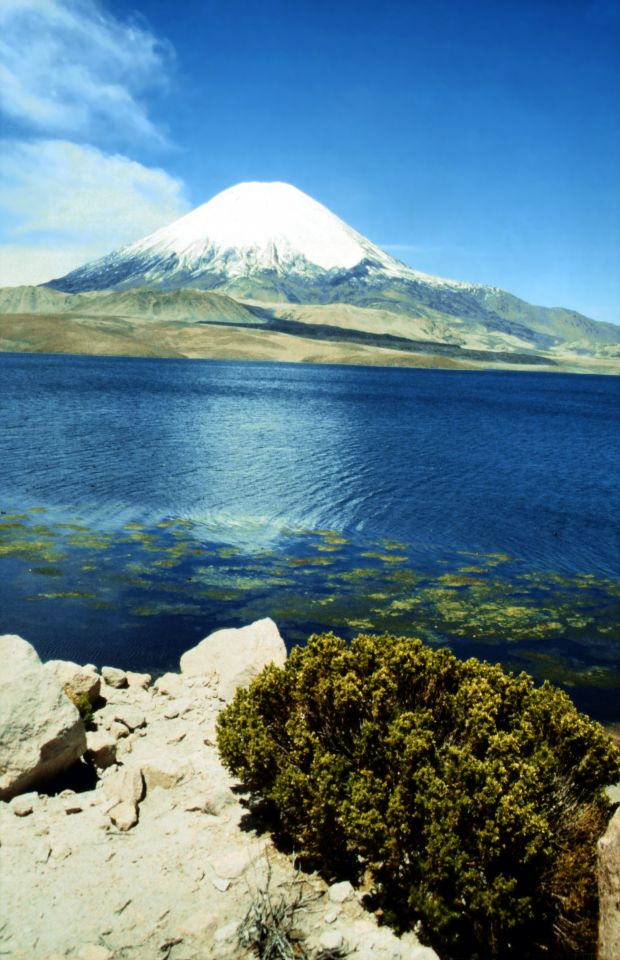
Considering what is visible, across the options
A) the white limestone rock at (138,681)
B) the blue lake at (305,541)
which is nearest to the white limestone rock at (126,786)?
the white limestone rock at (138,681)

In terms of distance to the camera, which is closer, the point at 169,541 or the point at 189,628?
the point at 189,628

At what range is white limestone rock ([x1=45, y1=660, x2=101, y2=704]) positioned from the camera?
47.6 ft

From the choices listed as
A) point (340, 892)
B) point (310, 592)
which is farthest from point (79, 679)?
point (310, 592)

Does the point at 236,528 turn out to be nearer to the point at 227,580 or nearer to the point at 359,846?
the point at 227,580

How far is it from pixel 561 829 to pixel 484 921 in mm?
1755

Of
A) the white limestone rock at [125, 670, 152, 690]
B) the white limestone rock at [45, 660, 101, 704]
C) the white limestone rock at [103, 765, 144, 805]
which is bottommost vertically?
the white limestone rock at [125, 670, 152, 690]

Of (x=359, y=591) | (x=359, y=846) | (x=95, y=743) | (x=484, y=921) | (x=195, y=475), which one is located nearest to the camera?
(x=484, y=921)

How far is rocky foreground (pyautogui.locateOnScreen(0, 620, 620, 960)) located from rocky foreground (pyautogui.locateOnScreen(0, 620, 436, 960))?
0.02 meters

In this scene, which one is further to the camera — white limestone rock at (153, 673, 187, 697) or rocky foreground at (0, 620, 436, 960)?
white limestone rock at (153, 673, 187, 697)

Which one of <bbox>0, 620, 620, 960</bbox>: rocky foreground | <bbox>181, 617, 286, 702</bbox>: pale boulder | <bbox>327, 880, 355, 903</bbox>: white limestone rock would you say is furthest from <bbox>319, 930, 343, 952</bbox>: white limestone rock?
<bbox>181, 617, 286, 702</bbox>: pale boulder

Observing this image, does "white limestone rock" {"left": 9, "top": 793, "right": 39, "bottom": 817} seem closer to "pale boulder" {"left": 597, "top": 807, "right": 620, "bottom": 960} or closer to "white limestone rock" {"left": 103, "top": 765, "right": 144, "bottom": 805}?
"white limestone rock" {"left": 103, "top": 765, "right": 144, "bottom": 805}

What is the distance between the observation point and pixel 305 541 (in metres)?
31.6

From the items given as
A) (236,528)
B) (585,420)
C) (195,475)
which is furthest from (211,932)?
(585,420)

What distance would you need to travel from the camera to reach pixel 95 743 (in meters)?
13.1
